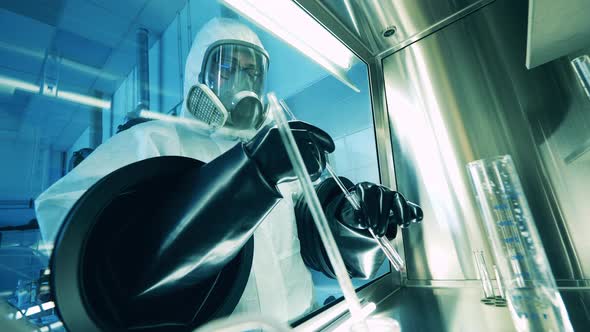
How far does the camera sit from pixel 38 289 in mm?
380

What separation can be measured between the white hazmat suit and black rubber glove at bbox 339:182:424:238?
0.20 meters

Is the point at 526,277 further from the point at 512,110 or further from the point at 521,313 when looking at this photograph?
the point at 512,110

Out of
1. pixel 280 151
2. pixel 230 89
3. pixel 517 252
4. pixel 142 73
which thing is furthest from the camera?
pixel 142 73

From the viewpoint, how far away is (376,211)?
0.64 metres

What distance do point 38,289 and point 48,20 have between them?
0.60 m

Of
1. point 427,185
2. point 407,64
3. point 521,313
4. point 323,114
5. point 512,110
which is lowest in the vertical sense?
point 521,313

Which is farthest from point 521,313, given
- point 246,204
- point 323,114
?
point 323,114

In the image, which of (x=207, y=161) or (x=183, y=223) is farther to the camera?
(x=207, y=161)

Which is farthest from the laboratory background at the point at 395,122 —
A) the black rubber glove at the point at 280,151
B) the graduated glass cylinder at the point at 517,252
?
the black rubber glove at the point at 280,151

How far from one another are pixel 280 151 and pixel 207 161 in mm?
387

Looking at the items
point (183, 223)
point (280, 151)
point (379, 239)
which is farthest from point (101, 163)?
point (379, 239)

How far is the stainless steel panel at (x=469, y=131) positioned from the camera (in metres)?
0.91

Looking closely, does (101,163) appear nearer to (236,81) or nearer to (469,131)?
(236,81)

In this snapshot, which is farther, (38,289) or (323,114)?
(323,114)
